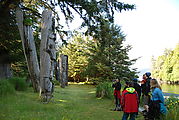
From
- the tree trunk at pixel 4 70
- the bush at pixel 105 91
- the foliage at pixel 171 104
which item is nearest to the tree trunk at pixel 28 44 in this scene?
the tree trunk at pixel 4 70

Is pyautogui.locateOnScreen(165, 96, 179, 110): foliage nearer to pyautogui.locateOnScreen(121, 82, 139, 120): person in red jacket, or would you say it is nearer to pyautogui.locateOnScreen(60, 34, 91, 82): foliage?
pyautogui.locateOnScreen(121, 82, 139, 120): person in red jacket

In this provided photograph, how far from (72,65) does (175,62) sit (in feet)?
100

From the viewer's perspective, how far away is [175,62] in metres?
46.2

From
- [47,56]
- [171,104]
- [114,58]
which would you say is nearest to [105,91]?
[47,56]

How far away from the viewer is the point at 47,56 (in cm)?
848

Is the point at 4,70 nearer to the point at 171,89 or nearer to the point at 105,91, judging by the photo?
the point at 105,91

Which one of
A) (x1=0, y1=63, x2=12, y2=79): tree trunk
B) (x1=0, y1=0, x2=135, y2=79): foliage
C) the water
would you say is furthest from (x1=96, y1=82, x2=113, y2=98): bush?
the water

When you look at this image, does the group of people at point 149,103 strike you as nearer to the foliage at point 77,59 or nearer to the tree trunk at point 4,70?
the tree trunk at point 4,70

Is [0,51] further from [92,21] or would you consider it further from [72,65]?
[72,65]

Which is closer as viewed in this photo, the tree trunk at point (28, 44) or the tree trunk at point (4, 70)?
the tree trunk at point (28, 44)

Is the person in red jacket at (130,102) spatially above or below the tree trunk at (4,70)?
below

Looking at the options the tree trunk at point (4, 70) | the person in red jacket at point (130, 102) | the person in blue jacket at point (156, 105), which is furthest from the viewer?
the tree trunk at point (4, 70)

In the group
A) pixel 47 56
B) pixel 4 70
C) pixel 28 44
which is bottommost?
pixel 4 70

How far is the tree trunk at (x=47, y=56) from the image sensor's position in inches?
331
